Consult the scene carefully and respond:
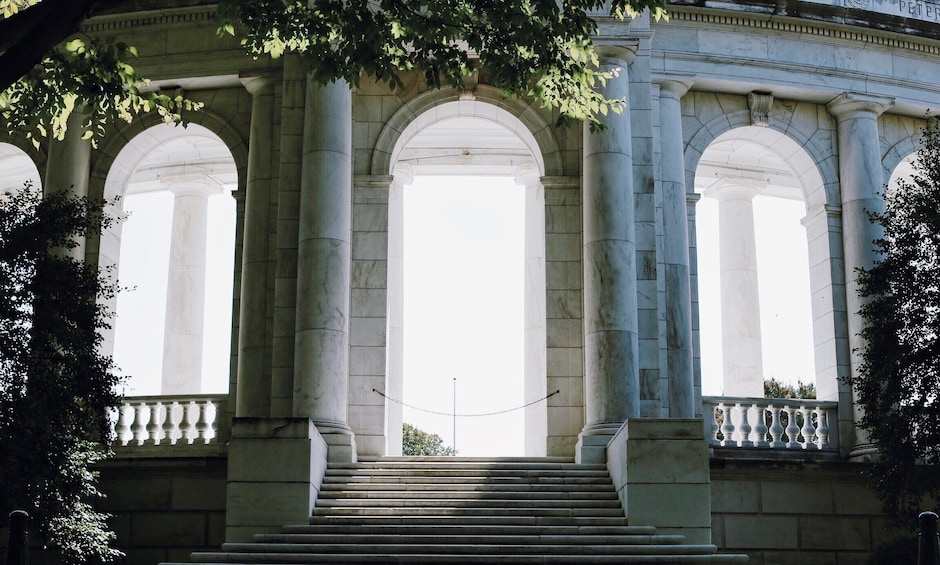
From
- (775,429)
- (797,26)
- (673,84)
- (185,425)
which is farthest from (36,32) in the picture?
(797,26)

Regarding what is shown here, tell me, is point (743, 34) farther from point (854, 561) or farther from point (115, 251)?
point (115, 251)

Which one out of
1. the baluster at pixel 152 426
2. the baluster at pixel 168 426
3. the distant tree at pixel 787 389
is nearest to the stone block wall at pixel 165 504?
the baluster at pixel 152 426

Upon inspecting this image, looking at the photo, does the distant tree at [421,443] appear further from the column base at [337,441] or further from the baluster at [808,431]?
the column base at [337,441]

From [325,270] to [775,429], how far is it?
16619 mm

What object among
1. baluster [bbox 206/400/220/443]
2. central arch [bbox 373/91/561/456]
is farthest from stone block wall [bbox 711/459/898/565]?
baluster [bbox 206/400/220/443]

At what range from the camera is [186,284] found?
59.5m

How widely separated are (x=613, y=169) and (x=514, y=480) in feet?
36.0

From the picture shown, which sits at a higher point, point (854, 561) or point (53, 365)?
point (53, 365)

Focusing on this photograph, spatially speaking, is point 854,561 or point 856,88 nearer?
point 854,561

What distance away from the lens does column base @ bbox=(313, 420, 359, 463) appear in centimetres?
4025

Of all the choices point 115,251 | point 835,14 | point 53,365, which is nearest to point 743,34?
point 835,14

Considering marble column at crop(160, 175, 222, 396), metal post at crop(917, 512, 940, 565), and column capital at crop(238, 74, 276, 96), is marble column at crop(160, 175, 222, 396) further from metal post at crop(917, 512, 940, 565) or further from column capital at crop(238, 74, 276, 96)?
metal post at crop(917, 512, 940, 565)

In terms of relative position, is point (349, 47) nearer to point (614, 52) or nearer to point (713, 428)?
point (614, 52)

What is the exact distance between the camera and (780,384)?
100m
